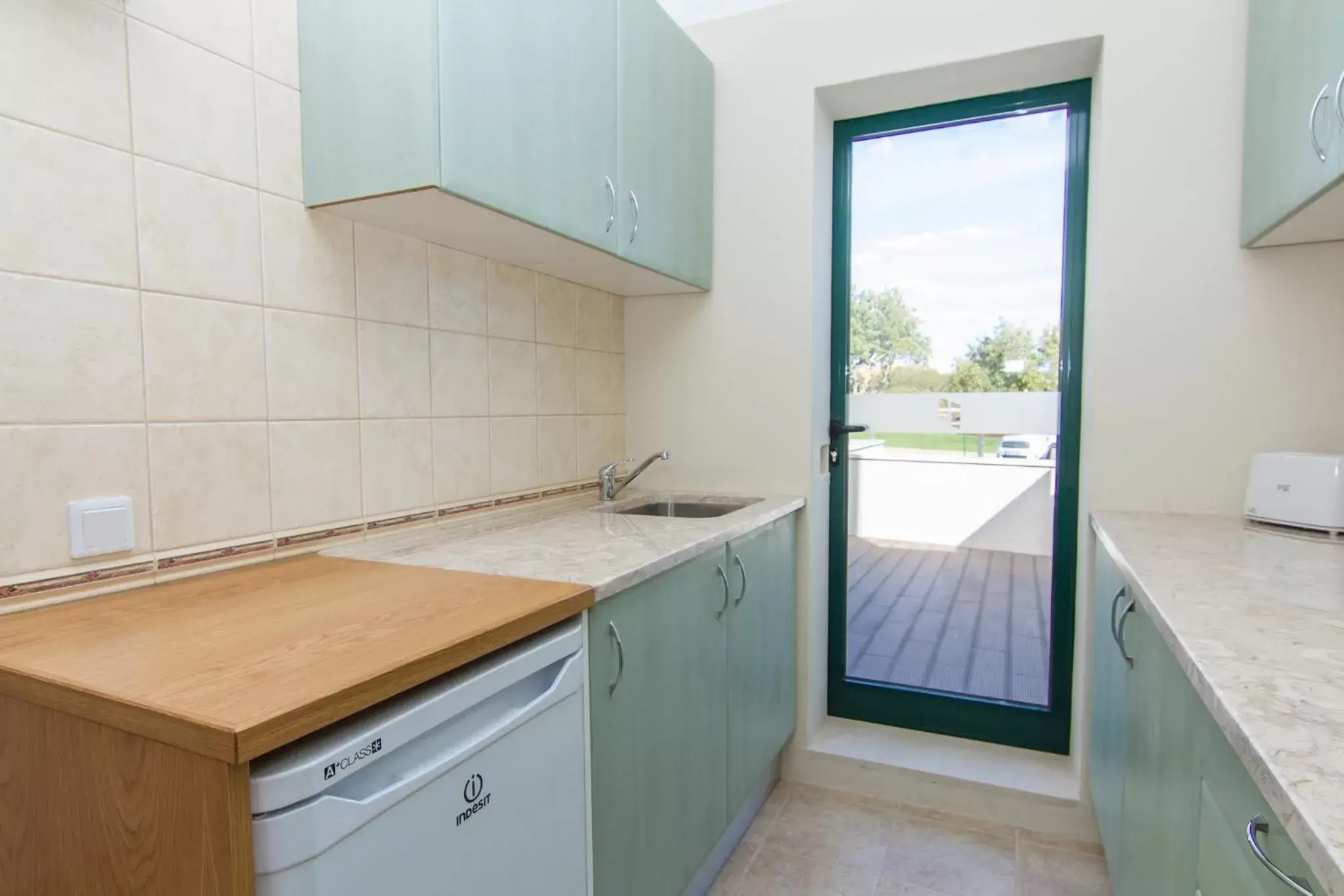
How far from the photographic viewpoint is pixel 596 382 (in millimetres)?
2420

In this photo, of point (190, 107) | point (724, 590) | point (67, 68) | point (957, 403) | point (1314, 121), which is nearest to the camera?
point (67, 68)

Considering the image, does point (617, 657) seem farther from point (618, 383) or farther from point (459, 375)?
point (618, 383)

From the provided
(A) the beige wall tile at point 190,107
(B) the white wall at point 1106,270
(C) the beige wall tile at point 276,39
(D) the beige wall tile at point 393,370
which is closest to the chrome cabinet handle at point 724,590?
(B) the white wall at point 1106,270

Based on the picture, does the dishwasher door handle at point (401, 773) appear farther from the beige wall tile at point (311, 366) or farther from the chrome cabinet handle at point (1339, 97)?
the chrome cabinet handle at point (1339, 97)

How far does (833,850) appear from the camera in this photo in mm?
2010

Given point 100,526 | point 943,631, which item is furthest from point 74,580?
point 943,631

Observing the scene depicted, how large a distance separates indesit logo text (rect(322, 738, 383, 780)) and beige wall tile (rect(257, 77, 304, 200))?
110 centimetres

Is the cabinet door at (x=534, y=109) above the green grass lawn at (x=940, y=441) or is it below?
above

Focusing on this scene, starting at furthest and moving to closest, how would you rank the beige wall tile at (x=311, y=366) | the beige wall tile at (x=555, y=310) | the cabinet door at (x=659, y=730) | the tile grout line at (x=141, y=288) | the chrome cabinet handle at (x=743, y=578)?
the beige wall tile at (x=555, y=310) → the chrome cabinet handle at (x=743, y=578) → the beige wall tile at (x=311, y=366) → the cabinet door at (x=659, y=730) → the tile grout line at (x=141, y=288)

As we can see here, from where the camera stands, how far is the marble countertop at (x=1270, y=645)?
57 cm

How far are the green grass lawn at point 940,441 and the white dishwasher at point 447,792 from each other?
1659 millimetres

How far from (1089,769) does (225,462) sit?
223 centimetres

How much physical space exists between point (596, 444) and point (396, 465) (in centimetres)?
88

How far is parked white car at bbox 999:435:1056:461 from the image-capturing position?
231 centimetres
